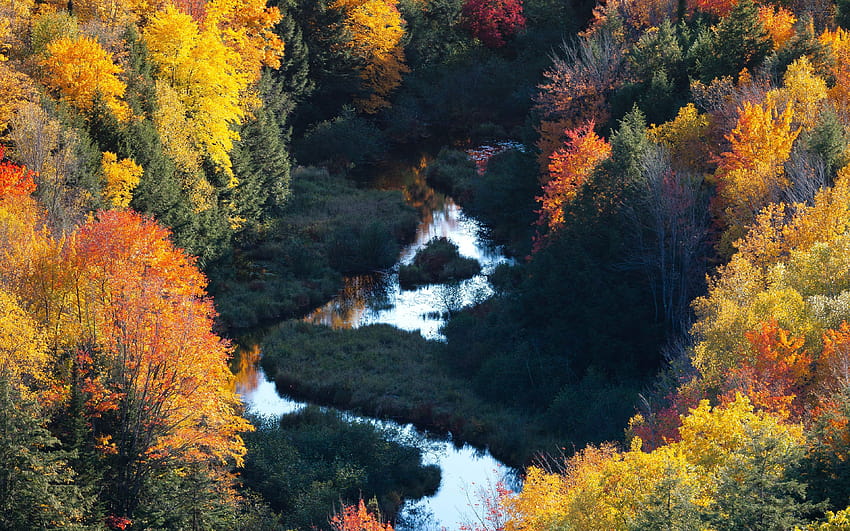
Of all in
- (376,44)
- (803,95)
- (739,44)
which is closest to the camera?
(803,95)

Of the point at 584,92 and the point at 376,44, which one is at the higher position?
the point at 376,44

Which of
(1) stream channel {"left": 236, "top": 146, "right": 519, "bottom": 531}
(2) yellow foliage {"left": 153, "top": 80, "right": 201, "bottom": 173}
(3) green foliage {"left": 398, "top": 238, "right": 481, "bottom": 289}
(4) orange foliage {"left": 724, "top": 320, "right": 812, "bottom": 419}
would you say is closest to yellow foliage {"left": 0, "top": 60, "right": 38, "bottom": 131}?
(2) yellow foliage {"left": 153, "top": 80, "right": 201, "bottom": 173}

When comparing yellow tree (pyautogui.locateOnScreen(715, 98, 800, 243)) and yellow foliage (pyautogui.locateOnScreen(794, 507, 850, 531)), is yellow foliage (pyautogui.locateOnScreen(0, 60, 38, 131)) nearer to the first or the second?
yellow tree (pyautogui.locateOnScreen(715, 98, 800, 243))

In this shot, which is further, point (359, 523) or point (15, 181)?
point (15, 181)

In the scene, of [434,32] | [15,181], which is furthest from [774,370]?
[434,32]

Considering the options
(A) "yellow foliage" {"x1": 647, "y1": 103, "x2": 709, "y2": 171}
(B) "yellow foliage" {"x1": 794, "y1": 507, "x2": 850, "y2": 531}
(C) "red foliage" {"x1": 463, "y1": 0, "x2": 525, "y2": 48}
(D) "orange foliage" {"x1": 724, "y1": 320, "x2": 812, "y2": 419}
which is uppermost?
(C) "red foliage" {"x1": 463, "y1": 0, "x2": 525, "y2": 48}

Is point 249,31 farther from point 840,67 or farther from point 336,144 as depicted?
point 840,67
